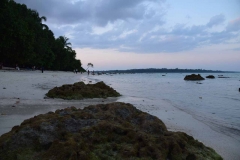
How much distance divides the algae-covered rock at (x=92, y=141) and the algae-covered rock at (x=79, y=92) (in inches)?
287

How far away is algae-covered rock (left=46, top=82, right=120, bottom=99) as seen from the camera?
1091cm

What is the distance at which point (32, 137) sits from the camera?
3.07m

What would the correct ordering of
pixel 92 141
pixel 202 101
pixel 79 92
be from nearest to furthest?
pixel 92 141 < pixel 79 92 < pixel 202 101

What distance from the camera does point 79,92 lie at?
452 inches

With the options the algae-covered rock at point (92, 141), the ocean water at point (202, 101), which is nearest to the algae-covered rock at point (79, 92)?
the ocean water at point (202, 101)

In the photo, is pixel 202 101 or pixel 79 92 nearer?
pixel 79 92

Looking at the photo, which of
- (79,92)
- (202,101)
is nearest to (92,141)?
(79,92)

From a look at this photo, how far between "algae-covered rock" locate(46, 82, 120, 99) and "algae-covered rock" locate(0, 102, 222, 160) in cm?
728

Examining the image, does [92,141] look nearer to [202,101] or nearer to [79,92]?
[79,92]

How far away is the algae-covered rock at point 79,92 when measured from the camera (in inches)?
430

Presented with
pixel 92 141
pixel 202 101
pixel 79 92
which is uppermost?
pixel 92 141

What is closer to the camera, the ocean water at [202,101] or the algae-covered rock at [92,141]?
the algae-covered rock at [92,141]

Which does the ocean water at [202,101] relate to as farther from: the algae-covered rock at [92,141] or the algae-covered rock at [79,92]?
the algae-covered rock at [92,141]

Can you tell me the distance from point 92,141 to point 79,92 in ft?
27.8
